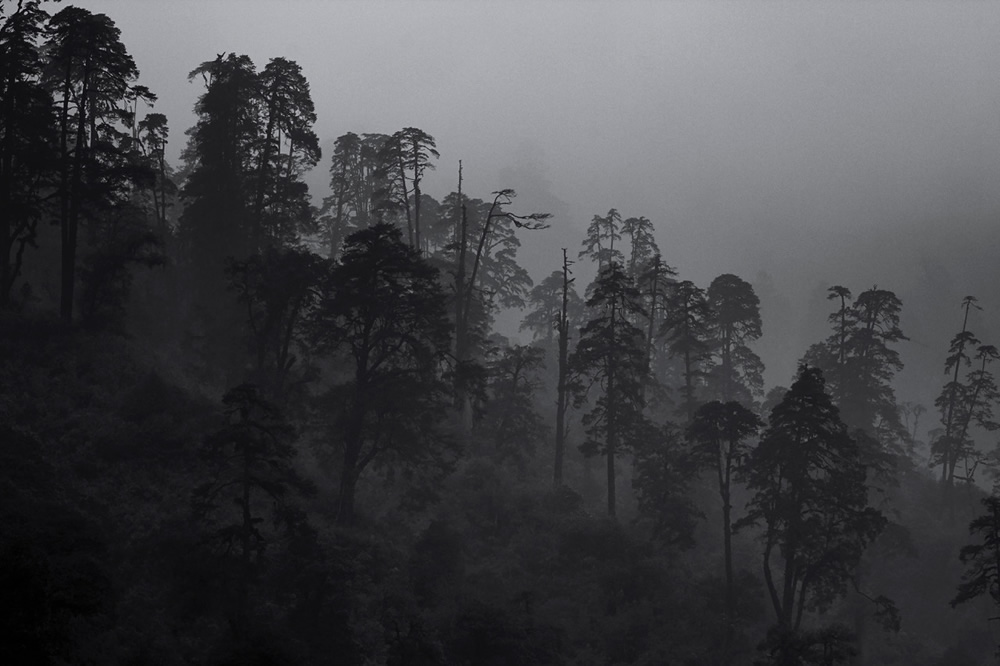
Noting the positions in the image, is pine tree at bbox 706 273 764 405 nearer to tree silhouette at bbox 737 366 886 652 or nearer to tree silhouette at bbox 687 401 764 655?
tree silhouette at bbox 687 401 764 655

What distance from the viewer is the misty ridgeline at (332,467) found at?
61.8 ft

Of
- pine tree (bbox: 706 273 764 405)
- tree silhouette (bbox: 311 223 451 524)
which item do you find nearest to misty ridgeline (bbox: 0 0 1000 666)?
tree silhouette (bbox: 311 223 451 524)

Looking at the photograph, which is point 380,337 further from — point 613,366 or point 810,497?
point 810,497

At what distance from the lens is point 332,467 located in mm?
28234

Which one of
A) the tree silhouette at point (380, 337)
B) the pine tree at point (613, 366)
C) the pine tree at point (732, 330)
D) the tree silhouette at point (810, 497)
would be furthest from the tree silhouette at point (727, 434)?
the pine tree at point (732, 330)

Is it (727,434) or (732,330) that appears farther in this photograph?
(732,330)

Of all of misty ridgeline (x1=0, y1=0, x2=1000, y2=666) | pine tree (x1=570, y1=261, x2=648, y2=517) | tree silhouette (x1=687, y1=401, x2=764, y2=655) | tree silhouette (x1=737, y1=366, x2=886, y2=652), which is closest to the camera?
misty ridgeline (x1=0, y1=0, x2=1000, y2=666)

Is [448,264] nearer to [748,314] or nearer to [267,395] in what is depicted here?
[267,395]

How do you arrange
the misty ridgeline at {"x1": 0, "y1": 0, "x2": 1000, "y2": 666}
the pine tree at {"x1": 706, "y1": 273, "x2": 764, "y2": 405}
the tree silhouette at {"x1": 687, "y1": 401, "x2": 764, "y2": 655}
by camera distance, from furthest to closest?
the pine tree at {"x1": 706, "y1": 273, "x2": 764, "y2": 405} < the tree silhouette at {"x1": 687, "y1": 401, "x2": 764, "y2": 655} < the misty ridgeline at {"x1": 0, "y1": 0, "x2": 1000, "y2": 666}

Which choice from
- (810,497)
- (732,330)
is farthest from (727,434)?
(732,330)

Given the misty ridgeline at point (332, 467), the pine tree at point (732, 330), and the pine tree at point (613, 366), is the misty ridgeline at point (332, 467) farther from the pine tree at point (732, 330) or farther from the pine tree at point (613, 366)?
the pine tree at point (732, 330)

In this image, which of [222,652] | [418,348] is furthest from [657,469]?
[222,652]

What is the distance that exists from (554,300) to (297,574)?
149 feet

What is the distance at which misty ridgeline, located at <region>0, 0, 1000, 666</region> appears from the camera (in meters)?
18.8
